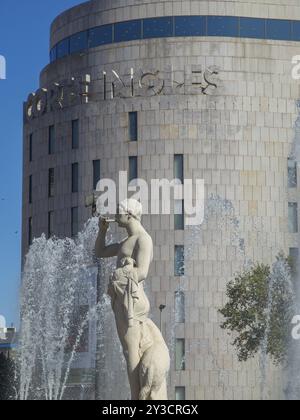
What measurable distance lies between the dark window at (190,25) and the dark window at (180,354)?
17680 mm

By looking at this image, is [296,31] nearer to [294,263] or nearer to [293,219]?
[293,219]

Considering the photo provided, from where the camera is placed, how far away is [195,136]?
60.2 metres

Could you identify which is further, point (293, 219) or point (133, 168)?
point (133, 168)

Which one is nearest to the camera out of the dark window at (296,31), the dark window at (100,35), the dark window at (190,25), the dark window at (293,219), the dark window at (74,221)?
the dark window at (293,219)

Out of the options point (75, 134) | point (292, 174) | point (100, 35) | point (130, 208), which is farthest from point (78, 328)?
point (130, 208)

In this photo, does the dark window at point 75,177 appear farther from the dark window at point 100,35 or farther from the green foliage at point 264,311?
the green foliage at point 264,311

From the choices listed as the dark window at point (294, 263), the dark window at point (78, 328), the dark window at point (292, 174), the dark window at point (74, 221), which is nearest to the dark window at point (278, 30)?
the dark window at point (292, 174)

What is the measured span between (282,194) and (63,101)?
47.5ft

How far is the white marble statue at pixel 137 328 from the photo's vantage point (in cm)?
1664

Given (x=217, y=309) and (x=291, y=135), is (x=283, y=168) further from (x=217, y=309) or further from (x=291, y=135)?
(x=217, y=309)

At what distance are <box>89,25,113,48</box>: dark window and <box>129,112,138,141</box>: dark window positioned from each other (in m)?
5.01

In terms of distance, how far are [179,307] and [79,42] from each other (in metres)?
18.1

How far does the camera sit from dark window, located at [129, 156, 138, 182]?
60.6 meters

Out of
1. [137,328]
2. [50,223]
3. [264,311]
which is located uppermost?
[50,223]
